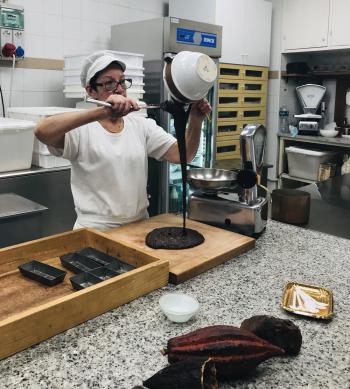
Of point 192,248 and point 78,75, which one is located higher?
point 78,75

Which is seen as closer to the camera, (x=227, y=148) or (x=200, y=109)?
(x=200, y=109)

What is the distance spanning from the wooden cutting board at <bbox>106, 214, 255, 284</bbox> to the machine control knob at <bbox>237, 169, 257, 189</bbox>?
20cm

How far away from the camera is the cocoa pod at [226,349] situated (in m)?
0.86

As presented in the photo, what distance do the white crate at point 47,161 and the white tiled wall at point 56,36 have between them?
70 cm

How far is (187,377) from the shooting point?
773mm

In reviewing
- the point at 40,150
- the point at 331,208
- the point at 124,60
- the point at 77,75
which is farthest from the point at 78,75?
the point at 331,208

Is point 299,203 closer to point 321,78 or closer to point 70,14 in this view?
point 70,14

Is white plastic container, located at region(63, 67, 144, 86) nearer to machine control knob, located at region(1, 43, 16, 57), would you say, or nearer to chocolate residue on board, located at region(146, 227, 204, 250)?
machine control knob, located at region(1, 43, 16, 57)

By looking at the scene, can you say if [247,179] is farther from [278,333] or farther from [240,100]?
[240,100]

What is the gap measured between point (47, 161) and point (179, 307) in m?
2.34

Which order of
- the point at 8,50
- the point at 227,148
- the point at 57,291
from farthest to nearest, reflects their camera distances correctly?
the point at 227,148 < the point at 8,50 < the point at 57,291

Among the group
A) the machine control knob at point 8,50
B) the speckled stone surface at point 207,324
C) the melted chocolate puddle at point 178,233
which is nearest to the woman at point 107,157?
the melted chocolate puddle at point 178,233

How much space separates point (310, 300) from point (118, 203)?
3.34 feet

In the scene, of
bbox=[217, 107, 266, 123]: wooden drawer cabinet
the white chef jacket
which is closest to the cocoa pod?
the white chef jacket
